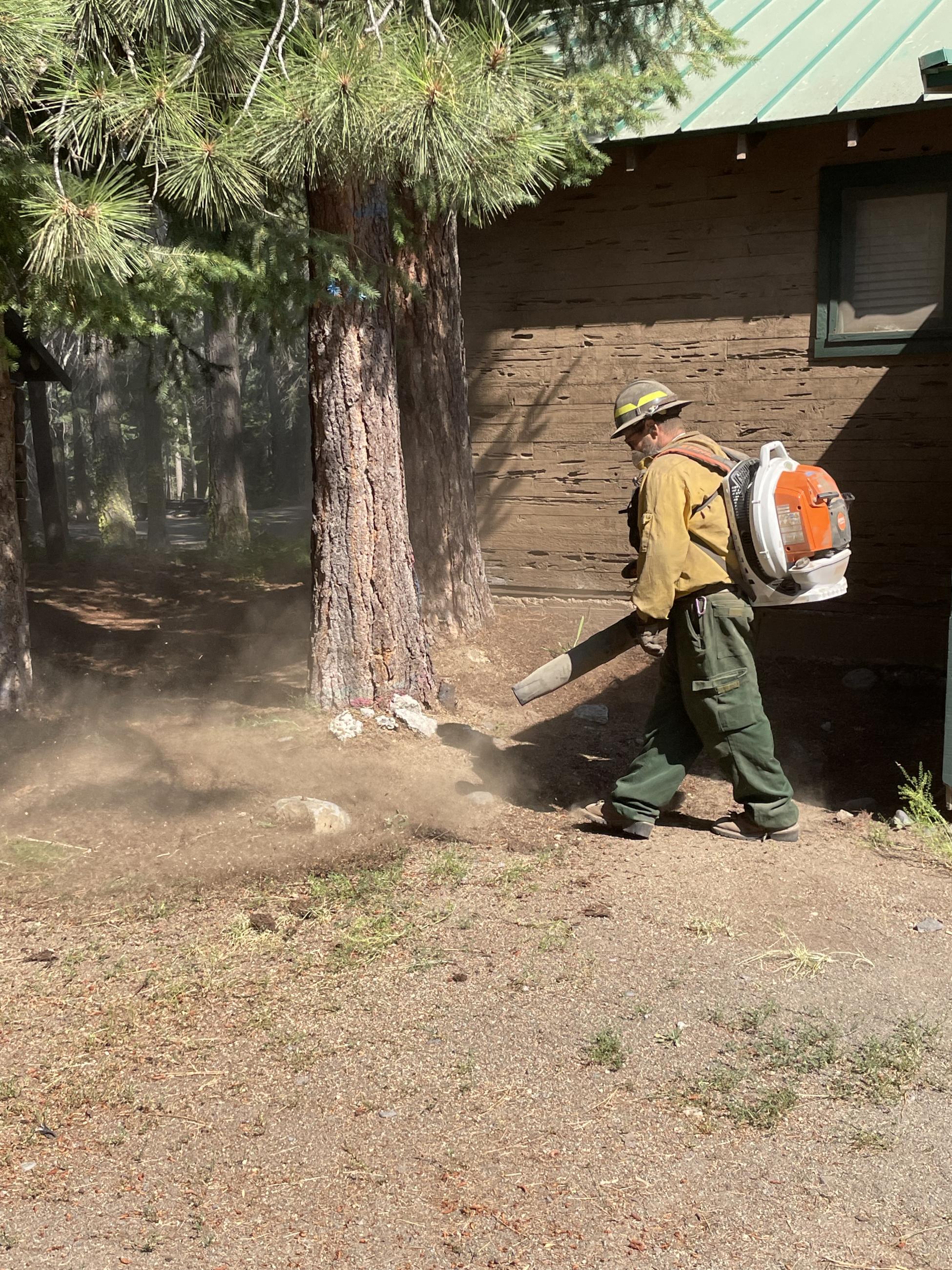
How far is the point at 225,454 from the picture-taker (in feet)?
62.8

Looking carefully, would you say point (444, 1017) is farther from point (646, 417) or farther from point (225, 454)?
point (225, 454)

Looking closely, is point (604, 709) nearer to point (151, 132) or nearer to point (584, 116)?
point (584, 116)

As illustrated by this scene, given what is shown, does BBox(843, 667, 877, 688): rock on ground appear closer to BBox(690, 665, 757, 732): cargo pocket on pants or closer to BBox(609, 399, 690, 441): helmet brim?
BBox(690, 665, 757, 732): cargo pocket on pants

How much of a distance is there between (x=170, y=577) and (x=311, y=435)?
704cm

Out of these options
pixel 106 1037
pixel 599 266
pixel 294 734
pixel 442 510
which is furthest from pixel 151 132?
pixel 599 266

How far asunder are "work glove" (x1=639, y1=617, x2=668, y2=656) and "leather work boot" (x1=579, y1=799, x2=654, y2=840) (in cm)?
78

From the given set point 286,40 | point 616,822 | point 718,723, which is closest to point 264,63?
point 286,40

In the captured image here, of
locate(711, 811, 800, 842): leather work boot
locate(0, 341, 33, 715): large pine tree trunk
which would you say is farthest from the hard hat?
locate(0, 341, 33, 715): large pine tree trunk

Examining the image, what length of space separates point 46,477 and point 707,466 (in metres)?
11.5

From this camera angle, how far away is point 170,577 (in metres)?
13.5

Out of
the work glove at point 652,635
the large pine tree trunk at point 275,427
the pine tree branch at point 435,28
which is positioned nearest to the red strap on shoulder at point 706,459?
the work glove at point 652,635

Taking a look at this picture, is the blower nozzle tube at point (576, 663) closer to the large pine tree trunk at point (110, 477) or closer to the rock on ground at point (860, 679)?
the rock on ground at point (860, 679)

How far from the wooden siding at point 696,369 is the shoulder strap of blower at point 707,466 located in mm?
3860

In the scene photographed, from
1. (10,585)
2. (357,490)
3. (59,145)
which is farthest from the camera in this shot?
(357,490)
